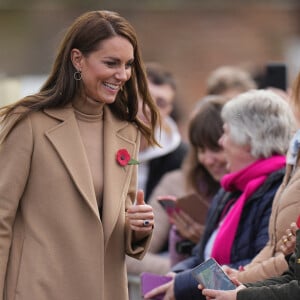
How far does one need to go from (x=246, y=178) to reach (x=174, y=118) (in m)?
4.13

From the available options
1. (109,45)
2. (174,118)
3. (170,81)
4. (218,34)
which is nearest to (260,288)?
(109,45)

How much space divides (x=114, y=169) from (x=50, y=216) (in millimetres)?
383

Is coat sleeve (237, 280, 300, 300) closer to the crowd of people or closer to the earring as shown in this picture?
the crowd of people

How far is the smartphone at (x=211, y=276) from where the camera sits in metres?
5.09

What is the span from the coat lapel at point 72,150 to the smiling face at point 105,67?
15 centimetres

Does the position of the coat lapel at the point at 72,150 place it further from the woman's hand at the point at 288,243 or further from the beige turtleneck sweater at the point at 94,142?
the woman's hand at the point at 288,243

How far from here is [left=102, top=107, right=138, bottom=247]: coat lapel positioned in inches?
217

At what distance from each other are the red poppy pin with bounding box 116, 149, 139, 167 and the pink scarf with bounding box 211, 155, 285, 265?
2.73 feet

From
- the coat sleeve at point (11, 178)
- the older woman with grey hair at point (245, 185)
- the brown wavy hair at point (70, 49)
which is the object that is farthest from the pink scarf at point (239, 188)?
the coat sleeve at point (11, 178)

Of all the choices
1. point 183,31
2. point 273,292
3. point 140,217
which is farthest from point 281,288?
point 183,31

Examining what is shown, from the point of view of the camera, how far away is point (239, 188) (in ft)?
21.2

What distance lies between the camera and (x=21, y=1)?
20.7 metres

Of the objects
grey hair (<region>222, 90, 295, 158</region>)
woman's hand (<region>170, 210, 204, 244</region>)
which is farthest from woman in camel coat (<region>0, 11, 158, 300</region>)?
woman's hand (<region>170, 210, 204, 244</region>)

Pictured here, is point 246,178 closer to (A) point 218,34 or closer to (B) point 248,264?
(B) point 248,264
